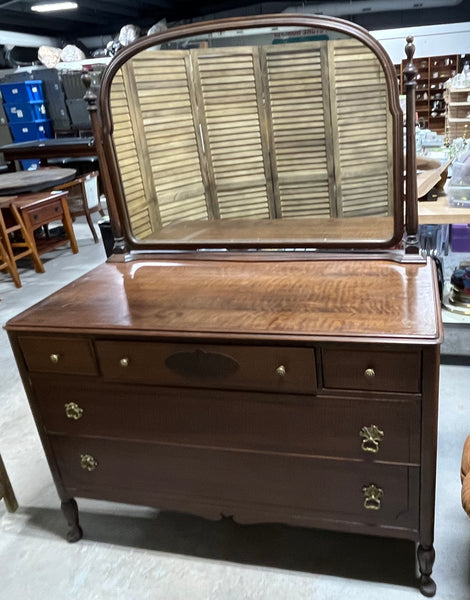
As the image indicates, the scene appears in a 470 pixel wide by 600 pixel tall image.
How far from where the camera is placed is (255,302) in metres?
1.33

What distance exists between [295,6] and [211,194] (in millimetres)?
8489

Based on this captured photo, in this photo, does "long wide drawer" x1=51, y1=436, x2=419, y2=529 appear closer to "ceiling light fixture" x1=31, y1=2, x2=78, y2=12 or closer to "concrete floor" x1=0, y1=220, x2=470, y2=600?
"concrete floor" x1=0, y1=220, x2=470, y2=600

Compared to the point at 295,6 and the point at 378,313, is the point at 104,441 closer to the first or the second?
the point at 378,313

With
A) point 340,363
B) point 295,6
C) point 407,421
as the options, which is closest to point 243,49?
point 340,363

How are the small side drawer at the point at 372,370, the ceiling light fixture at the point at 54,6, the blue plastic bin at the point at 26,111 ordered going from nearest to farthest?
the small side drawer at the point at 372,370 → the ceiling light fixture at the point at 54,6 → the blue plastic bin at the point at 26,111

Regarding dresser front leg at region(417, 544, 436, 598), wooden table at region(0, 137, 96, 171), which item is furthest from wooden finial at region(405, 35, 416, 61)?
wooden table at region(0, 137, 96, 171)

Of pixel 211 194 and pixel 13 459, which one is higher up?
pixel 211 194

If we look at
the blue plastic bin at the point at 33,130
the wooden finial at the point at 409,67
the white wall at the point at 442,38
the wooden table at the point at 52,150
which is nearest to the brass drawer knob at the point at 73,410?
the wooden finial at the point at 409,67

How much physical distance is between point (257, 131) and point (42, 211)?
11.2 feet

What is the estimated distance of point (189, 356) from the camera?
4.15 feet

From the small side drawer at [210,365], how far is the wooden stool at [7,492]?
744 mm

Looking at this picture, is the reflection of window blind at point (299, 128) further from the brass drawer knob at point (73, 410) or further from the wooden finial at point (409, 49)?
the brass drawer knob at point (73, 410)

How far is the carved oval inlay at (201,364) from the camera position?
48.9 inches

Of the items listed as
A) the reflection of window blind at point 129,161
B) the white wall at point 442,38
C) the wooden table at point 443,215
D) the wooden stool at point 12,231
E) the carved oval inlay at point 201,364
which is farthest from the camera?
the white wall at point 442,38
